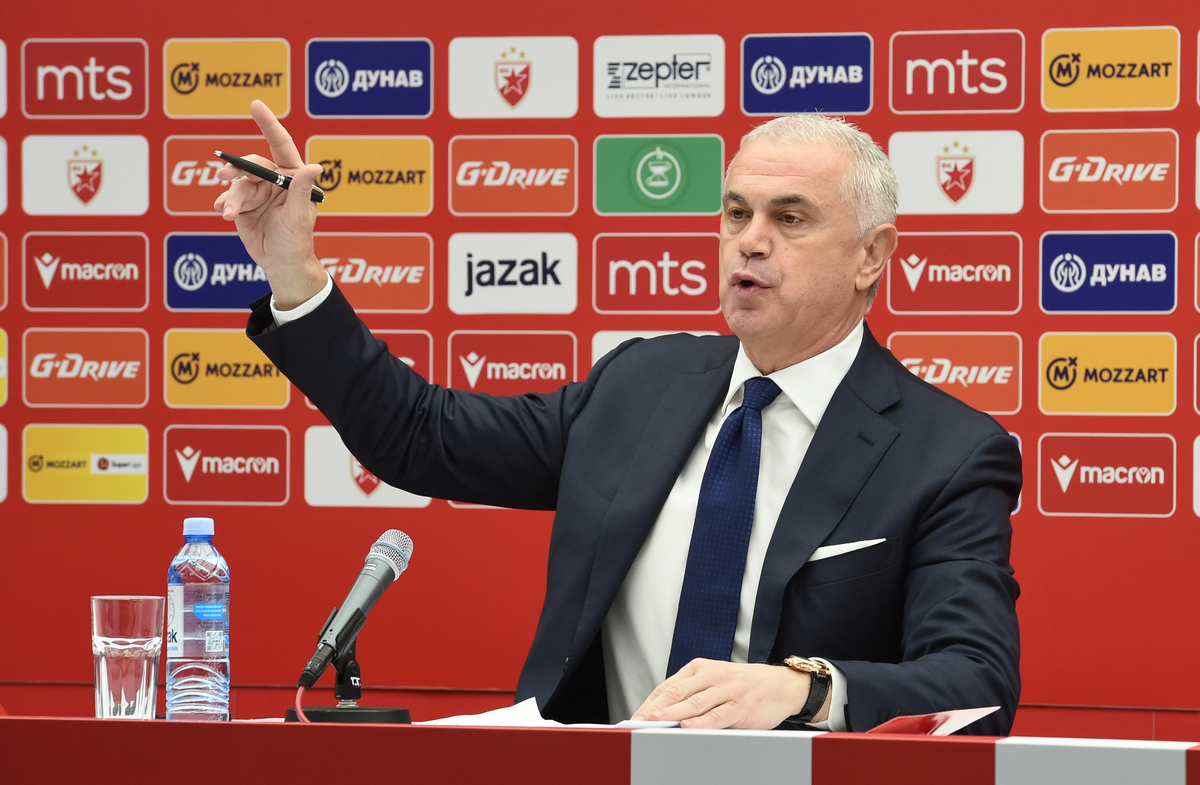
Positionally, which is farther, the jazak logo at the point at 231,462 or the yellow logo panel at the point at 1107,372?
the jazak logo at the point at 231,462

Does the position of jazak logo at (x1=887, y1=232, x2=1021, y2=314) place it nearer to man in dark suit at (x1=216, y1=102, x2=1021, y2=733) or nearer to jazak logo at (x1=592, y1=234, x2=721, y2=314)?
jazak logo at (x1=592, y1=234, x2=721, y2=314)

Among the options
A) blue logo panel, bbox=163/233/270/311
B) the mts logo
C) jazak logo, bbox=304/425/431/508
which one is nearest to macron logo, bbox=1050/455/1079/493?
jazak logo, bbox=304/425/431/508

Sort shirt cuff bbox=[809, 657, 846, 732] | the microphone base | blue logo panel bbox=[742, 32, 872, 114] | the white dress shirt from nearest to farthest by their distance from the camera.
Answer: the microphone base → shirt cuff bbox=[809, 657, 846, 732] → the white dress shirt → blue logo panel bbox=[742, 32, 872, 114]

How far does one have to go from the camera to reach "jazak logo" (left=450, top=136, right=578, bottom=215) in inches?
94.1

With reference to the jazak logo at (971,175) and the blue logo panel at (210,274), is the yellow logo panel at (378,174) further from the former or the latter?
the jazak logo at (971,175)

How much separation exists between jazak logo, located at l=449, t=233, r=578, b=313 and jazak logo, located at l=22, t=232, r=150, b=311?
2.18 ft

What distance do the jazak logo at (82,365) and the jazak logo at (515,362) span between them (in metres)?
0.68

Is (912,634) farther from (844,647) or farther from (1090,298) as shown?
(1090,298)

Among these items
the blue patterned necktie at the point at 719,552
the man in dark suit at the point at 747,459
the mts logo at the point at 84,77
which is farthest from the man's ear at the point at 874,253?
the mts logo at the point at 84,77

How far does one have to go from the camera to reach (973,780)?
0.77 metres

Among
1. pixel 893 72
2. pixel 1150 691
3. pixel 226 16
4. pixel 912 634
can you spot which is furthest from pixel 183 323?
pixel 1150 691

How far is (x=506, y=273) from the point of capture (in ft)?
7.82

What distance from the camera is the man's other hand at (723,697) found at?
100 centimetres

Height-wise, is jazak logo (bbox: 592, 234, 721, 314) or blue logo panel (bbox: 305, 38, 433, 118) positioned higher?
A: blue logo panel (bbox: 305, 38, 433, 118)
